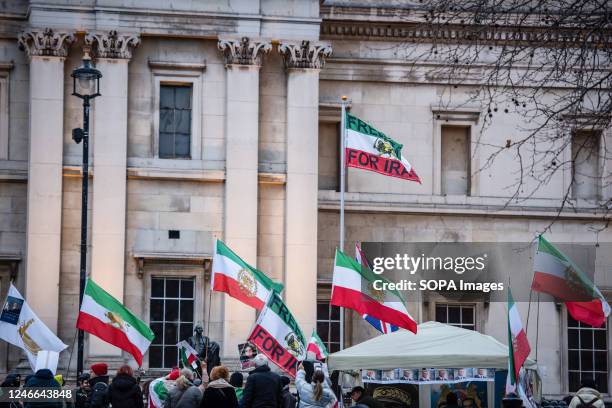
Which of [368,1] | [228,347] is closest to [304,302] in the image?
[228,347]

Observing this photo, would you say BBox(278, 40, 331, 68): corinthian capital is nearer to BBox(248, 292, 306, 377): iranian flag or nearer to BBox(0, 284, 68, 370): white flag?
BBox(248, 292, 306, 377): iranian flag

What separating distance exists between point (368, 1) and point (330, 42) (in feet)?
A: 5.24

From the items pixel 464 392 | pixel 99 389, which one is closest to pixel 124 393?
pixel 99 389

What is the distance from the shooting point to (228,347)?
1438 inches

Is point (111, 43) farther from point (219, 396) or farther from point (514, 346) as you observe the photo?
point (514, 346)

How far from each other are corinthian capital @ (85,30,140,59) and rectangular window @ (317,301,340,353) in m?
7.77

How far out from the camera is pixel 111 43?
36531mm

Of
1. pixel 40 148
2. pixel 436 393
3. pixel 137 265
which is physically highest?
pixel 40 148

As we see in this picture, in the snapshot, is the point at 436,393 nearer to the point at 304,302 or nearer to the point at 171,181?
the point at 304,302

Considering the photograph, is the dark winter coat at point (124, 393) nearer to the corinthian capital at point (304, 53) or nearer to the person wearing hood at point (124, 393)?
the person wearing hood at point (124, 393)

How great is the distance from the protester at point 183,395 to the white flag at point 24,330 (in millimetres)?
5480

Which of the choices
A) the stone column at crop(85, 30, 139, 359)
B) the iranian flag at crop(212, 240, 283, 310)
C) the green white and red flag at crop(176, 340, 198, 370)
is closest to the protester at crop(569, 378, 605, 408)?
the iranian flag at crop(212, 240, 283, 310)

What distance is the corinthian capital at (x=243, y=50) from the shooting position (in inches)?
1460

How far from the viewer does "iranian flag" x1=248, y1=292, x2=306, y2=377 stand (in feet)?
92.5
